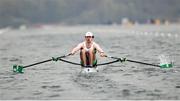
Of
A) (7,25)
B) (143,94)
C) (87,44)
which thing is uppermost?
(7,25)

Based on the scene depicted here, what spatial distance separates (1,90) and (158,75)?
22.0ft

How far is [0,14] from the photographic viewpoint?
18388 centimetres


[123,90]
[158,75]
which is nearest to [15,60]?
[158,75]

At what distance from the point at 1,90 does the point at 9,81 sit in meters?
2.62

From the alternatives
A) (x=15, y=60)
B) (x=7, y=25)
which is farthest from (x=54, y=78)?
(x=7, y=25)

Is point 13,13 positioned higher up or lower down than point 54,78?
higher up

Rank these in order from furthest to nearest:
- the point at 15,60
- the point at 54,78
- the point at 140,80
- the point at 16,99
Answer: the point at 15,60 < the point at 54,78 < the point at 140,80 < the point at 16,99

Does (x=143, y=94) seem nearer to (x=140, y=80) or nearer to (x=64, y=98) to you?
(x=64, y=98)

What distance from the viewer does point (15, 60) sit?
1241 inches

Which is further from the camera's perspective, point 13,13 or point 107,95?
point 13,13

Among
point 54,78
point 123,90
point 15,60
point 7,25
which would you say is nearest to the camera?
point 123,90

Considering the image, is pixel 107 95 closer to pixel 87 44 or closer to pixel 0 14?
pixel 87 44

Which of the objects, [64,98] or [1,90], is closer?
[64,98]

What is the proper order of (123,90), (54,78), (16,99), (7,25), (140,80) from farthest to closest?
1. (7,25)
2. (54,78)
3. (140,80)
4. (123,90)
5. (16,99)
